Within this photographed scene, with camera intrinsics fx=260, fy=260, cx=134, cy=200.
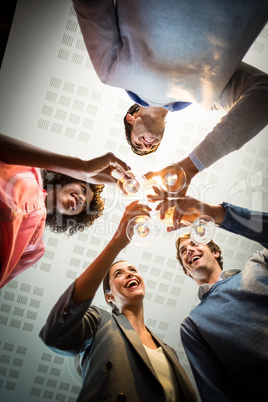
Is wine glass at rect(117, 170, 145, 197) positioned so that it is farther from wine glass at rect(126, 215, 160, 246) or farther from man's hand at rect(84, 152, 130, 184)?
wine glass at rect(126, 215, 160, 246)

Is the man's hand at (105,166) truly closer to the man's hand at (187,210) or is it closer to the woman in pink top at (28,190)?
the woman in pink top at (28,190)

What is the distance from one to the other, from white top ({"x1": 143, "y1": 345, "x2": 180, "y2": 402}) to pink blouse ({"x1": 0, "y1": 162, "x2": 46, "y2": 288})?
128 cm

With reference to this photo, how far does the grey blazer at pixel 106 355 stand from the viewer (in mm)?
1698

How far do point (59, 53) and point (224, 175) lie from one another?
213 cm

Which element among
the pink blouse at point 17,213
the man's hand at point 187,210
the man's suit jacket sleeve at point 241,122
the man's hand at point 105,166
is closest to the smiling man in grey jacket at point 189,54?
the man's suit jacket sleeve at point 241,122

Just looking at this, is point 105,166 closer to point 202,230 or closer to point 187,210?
point 187,210

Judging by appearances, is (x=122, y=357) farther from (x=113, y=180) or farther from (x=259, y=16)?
(x=259, y=16)

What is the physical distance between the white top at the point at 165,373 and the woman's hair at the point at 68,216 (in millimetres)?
1414

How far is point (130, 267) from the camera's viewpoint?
253 centimetres

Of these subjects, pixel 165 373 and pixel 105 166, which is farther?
pixel 165 373

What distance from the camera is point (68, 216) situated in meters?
2.80

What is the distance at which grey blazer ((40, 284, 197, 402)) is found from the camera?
1698 mm

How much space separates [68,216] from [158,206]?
141cm

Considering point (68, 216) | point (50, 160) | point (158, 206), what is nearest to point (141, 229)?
point (158, 206)
